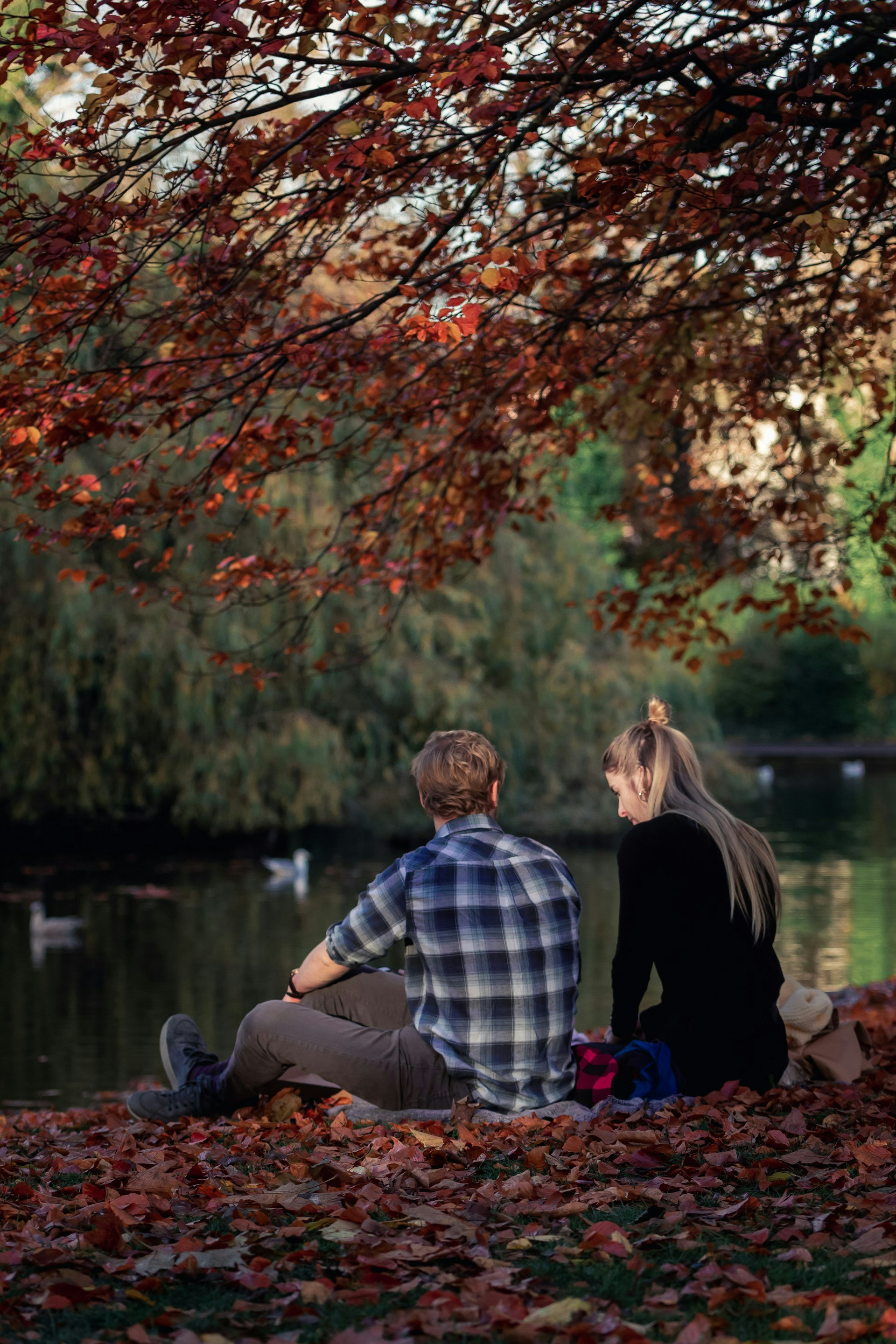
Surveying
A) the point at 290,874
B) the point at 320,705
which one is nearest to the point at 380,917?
the point at 290,874

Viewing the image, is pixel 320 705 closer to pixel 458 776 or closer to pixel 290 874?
pixel 290 874

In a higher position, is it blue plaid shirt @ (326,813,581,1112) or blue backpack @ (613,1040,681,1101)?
blue plaid shirt @ (326,813,581,1112)

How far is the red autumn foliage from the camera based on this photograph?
A: 4.47 metres

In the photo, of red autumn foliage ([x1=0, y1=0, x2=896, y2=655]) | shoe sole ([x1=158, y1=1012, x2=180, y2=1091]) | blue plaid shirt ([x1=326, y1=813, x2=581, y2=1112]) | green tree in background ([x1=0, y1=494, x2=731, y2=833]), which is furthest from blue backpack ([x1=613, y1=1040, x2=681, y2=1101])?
green tree in background ([x1=0, y1=494, x2=731, y2=833])

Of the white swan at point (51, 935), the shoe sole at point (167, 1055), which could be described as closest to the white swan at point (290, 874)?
the white swan at point (51, 935)

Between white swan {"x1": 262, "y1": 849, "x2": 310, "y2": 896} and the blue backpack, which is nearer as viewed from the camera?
the blue backpack

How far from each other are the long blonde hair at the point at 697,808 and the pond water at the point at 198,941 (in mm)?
5142

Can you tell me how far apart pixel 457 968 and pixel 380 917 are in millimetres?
252

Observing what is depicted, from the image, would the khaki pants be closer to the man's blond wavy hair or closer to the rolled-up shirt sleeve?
the rolled-up shirt sleeve

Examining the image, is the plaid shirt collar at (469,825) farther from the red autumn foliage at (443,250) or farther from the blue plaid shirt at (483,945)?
the red autumn foliage at (443,250)

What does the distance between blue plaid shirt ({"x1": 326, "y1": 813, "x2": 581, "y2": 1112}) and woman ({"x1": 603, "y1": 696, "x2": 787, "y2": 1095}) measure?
0.75 feet

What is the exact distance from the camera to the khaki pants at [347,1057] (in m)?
4.14

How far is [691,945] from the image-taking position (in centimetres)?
416

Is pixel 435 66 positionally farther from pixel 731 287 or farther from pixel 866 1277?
pixel 866 1277
